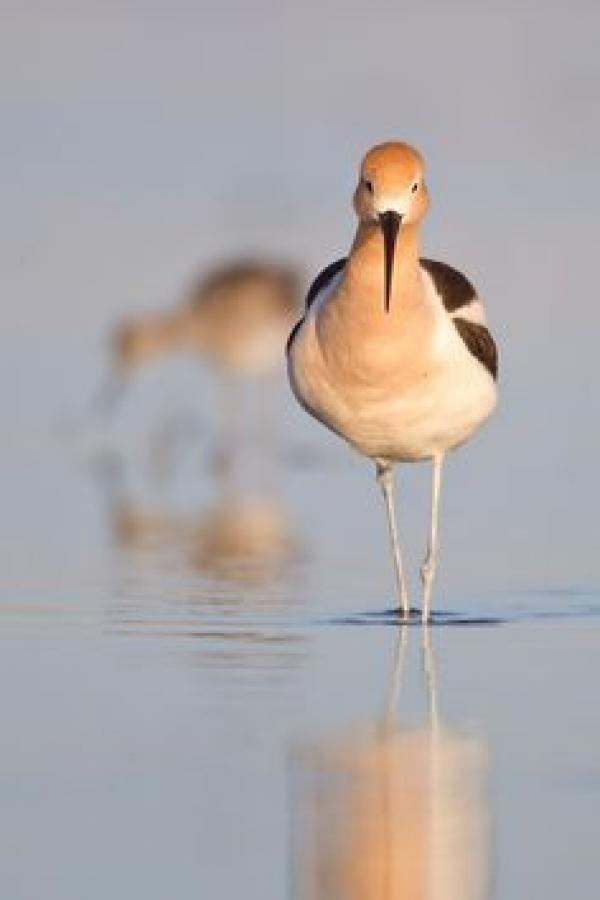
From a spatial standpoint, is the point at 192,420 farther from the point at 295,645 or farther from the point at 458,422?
the point at 295,645

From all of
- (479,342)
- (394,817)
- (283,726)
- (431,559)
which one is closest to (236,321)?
(479,342)

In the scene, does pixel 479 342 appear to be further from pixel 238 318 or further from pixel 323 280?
pixel 238 318

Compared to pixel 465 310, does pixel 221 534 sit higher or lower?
lower

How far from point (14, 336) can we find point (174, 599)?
8284mm

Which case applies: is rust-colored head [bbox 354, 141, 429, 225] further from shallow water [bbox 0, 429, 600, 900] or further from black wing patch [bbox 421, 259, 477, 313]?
shallow water [bbox 0, 429, 600, 900]

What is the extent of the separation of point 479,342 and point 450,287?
0.72 ft

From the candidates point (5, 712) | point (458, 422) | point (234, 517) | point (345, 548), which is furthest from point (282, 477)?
point (5, 712)

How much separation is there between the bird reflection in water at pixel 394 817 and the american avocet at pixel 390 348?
2255mm

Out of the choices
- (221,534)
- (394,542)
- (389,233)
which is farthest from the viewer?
(221,534)

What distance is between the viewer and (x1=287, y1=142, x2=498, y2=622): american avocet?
9.44 meters

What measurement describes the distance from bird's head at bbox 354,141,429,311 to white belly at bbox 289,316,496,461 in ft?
0.92

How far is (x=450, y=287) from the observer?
10094mm

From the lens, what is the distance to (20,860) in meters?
5.98

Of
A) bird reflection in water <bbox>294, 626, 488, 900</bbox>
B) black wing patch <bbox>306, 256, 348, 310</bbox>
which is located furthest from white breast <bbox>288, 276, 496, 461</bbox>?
bird reflection in water <bbox>294, 626, 488, 900</bbox>
